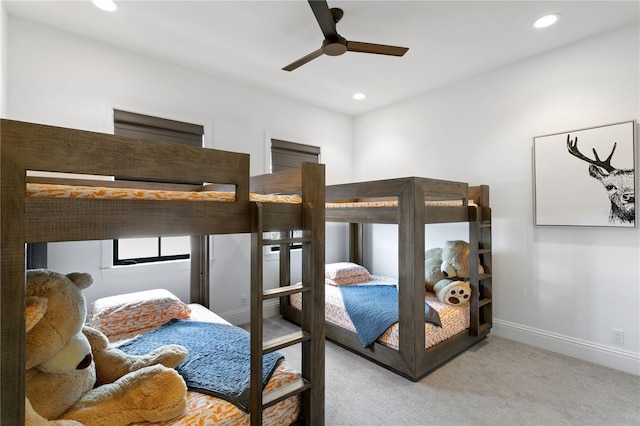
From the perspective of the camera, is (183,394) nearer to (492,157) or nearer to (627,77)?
(492,157)

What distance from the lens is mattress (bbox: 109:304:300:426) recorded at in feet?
4.51

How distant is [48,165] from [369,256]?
3.98m

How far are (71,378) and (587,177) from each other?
12.6ft

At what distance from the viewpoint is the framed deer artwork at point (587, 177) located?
7.99 feet

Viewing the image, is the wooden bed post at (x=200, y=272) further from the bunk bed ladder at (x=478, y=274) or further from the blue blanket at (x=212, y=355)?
the bunk bed ladder at (x=478, y=274)

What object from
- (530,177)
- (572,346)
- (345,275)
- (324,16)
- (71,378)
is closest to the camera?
(71,378)

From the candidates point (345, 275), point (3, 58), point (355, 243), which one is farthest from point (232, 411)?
point (355, 243)

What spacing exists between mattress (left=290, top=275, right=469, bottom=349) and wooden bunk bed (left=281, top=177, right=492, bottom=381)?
4 centimetres

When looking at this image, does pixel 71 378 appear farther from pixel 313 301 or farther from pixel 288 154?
pixel 288 154

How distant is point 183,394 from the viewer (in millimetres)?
1380

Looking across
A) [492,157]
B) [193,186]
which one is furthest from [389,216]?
[193,186]

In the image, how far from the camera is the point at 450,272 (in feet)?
10.4

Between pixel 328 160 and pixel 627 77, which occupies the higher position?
pixel 627 77

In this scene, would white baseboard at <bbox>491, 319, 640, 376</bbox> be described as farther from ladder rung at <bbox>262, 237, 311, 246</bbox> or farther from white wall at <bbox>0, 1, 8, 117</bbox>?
white wall at <bbox>0, 1, 8, 117</bbox>
